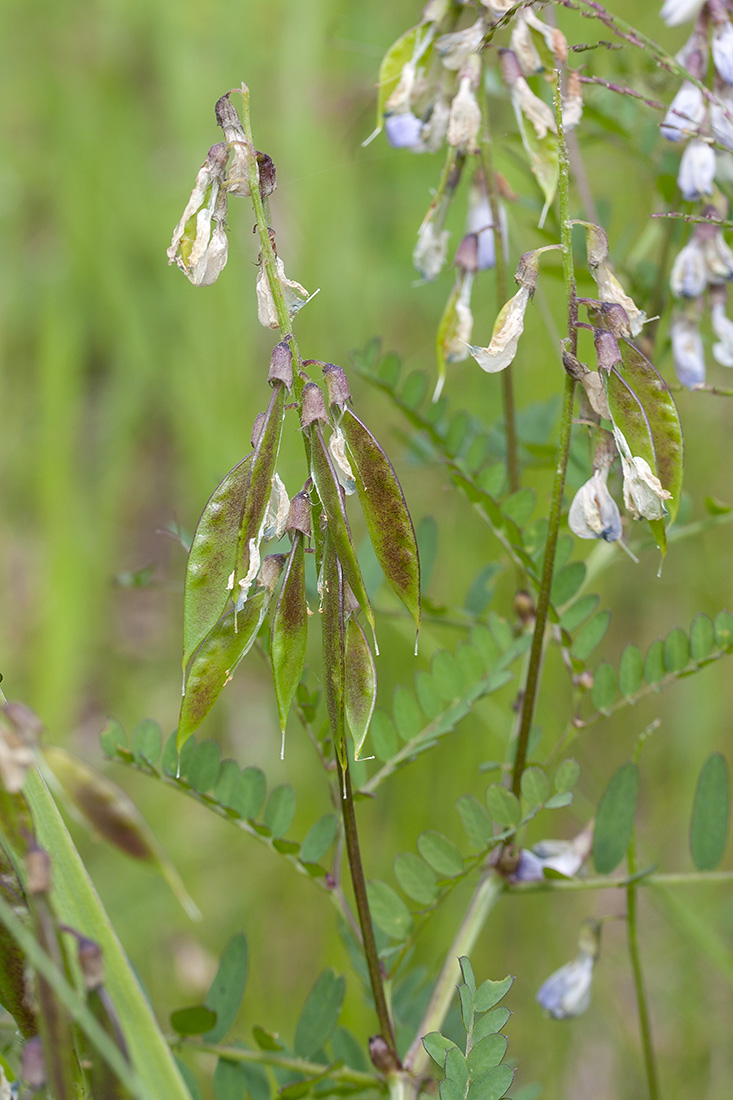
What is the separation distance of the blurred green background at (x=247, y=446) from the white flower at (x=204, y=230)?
0.52 metres

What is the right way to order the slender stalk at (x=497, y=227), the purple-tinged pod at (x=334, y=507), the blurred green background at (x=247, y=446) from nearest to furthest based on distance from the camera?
the purple-tinged pod at (x=334, y=507) → the slender stalk at (x=497, y=227) → the blurred green background at (x=247, y=446)

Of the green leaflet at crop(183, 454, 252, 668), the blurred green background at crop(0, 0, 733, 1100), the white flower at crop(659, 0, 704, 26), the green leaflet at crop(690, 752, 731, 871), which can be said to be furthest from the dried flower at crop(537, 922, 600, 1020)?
the white flower at crop(659, 0, 704, 26)

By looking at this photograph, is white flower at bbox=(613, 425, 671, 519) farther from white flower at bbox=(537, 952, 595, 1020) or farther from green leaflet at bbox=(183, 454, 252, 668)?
white flower at bbox=(537, 952, 595, 1020)

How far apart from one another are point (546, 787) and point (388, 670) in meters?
0.94

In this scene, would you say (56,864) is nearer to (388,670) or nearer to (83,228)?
(388,670)

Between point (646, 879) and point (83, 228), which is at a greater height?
point (83, 228)

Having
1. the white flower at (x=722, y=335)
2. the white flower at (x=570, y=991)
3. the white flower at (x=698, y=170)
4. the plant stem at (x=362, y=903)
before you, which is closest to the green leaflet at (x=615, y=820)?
the white flower at (x=570, y=991)

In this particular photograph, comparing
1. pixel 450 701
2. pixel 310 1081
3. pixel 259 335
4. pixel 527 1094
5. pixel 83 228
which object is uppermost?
pixel 83 228

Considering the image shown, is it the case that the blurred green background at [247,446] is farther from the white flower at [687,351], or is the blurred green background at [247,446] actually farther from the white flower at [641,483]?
the white flower at [641,483]

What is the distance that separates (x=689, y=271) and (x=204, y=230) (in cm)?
48

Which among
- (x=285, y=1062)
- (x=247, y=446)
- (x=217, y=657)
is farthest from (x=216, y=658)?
(x=247, y=446)

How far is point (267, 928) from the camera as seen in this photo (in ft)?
5.35

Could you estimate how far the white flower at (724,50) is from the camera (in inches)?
32.7

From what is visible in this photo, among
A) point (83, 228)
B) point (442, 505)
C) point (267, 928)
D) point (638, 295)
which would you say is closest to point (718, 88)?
point (638, 295)
